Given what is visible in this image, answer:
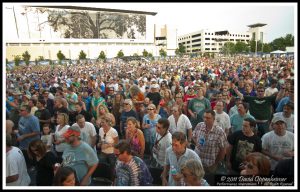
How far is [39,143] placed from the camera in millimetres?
3615

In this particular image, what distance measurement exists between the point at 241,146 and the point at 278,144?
0.59 meters

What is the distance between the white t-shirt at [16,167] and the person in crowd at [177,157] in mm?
2045

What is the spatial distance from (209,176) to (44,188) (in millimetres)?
2363

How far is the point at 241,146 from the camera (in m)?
4.00

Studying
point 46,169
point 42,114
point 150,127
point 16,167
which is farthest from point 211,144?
point 42,114

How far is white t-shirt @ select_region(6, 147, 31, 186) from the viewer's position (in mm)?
3797

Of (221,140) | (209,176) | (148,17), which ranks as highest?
(148,17)

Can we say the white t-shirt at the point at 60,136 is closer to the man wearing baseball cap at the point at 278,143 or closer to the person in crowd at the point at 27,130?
the person in crowd at the point at 27,130

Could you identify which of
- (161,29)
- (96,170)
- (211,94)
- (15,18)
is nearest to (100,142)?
(96,170)

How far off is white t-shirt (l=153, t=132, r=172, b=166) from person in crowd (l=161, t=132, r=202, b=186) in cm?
47

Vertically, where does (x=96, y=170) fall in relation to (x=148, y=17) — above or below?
below

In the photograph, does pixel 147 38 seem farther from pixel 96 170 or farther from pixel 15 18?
pixel 96 170

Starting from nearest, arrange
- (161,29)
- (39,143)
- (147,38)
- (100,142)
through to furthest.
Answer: (39,143) < (100,142) < (147,38) < (161,29)

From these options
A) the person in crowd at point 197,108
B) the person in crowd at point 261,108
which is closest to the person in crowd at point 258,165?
the person in crowd at point 261,108
